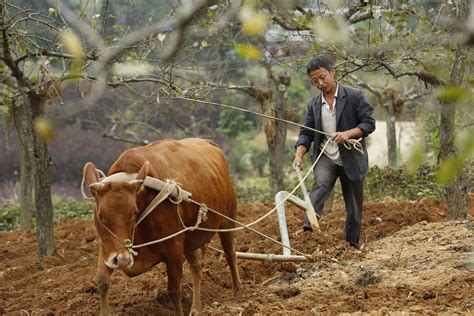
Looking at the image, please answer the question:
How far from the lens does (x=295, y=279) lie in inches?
285

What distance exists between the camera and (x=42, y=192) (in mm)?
9141

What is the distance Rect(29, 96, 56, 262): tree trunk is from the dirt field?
8.4 inches

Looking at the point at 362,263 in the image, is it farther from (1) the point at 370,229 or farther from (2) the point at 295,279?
(1) the point at 370,229

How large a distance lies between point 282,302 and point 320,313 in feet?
2.21

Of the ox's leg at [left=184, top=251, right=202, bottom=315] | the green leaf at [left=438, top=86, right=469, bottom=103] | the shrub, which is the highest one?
the green leaf at [left=438, top=86, right=469, bottom=103]

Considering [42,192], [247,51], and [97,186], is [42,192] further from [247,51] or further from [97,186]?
[247,51]

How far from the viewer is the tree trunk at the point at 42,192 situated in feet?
29.3

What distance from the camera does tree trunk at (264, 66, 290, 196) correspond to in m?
14.0

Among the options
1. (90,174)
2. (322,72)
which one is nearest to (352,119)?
(322,72)

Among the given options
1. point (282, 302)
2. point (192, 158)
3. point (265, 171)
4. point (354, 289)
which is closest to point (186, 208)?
point (192, 158)

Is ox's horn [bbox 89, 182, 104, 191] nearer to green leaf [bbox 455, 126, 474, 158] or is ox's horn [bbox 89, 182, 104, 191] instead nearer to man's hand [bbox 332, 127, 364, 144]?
man's hand [bbox 332, 127, 364, 144]

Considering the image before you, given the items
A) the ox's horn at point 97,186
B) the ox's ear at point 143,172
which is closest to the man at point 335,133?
the ox's ear at point 143,172

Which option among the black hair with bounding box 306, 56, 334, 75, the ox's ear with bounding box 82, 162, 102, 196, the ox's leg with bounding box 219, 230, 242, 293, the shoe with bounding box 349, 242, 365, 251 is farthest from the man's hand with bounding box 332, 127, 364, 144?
the ox's ear with bounding box 82, 162, 102, 196

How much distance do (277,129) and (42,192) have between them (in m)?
6.45
